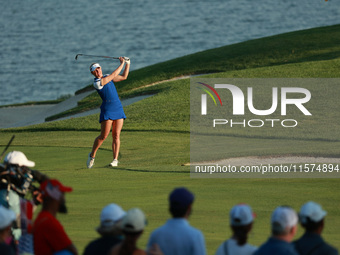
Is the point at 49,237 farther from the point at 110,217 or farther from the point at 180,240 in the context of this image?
the point at 180,240

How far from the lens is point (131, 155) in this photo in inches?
763

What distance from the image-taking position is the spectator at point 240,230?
604cm

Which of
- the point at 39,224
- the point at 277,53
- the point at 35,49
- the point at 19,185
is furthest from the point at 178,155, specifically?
the point at 35,49

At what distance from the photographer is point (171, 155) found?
19.0m

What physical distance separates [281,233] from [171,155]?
1321cm

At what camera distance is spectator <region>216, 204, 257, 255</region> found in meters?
6.04

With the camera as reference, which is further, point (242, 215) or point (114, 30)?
point (114, 30)

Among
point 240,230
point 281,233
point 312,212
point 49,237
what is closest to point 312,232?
point 312,212

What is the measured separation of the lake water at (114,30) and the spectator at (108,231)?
61296mm

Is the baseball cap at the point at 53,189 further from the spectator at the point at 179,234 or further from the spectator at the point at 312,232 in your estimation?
the spectator at the point at 312,232

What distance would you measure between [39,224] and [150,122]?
19.2 metres

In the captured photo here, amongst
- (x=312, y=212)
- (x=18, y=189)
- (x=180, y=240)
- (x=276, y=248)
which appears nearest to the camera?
(x=276, y=248)

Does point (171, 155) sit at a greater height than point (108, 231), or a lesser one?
greater

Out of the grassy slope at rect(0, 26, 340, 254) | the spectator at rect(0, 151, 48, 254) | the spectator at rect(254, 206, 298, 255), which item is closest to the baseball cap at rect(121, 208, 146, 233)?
the spectator at rect(254, 206, 298, 255)
